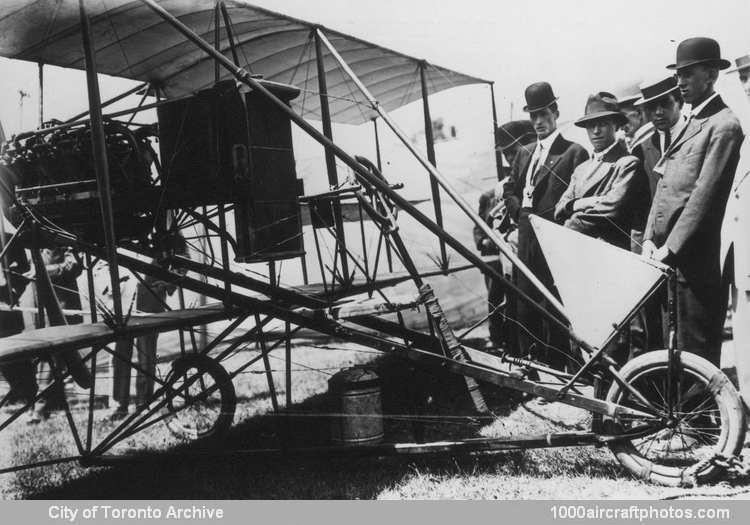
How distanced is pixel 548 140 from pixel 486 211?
2.32 metres

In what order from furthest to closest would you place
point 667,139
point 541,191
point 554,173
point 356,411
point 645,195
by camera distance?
1. point 541,191
2. point 554,173
3. point 645,195
4. point 667,139
5. point 356,411

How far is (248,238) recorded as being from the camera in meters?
4.32

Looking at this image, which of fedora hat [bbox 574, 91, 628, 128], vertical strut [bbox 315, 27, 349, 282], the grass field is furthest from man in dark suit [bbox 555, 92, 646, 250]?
vertical strut [bbox 315, 27, 349, 282]

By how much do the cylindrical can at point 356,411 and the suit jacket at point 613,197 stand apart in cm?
198

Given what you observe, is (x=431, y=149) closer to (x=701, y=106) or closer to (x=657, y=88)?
(x=657, y=88)

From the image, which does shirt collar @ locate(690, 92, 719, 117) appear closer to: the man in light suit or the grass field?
the man in light suit

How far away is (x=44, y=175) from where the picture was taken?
4.44m

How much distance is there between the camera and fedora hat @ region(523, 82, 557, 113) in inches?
214

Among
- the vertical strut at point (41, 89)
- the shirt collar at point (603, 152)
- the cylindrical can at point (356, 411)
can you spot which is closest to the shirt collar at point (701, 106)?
the shirt collar at point (603, 152)

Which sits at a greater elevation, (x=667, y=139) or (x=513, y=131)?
(x=513, y=131)

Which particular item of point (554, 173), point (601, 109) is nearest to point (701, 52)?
point (601, 109)

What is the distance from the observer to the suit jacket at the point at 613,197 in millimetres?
4285

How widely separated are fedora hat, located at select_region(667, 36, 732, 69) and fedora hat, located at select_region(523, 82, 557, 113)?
171cm
